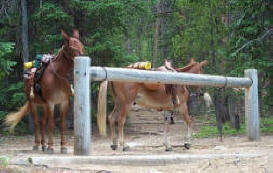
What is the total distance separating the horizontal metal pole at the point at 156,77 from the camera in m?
6.75

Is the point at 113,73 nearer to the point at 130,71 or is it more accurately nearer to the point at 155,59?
the point at 130,71

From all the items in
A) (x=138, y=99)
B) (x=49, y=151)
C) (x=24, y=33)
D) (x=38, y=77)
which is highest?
(x=24, y=33)

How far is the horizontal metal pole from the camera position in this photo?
266 inches

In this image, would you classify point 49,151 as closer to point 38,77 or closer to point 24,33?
point 38,77

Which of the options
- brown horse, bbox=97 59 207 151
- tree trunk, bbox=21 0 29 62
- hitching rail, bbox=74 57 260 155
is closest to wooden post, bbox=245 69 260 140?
hitching rail, bbox=74 57 260 155

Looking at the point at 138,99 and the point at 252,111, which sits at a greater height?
the point at 138,99

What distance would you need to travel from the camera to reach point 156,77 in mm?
7758

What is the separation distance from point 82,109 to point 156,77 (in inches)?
71.6

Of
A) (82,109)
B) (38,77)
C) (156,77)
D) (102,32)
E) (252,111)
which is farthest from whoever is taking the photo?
(102,32)

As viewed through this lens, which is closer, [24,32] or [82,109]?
[82,109]

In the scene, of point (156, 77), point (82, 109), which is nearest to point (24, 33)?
point (156, 77)

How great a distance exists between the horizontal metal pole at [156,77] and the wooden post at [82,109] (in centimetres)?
18

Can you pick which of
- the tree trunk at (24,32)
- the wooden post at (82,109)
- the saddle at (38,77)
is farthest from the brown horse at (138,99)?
the tree trunk at (24,32)

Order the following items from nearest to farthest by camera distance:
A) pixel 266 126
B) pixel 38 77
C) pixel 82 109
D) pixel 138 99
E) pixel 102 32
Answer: pixel 82 109 < pixel 38 77 < pixel 138 99 < pixel 266 126 < pixel 102 32
